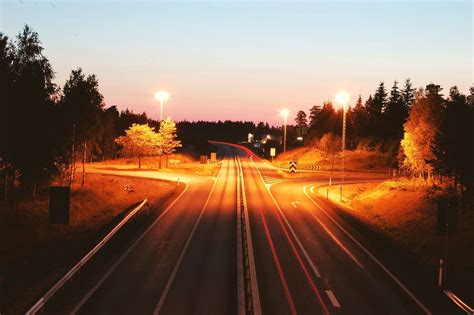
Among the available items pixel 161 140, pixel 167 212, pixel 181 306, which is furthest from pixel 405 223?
pixel 161 140

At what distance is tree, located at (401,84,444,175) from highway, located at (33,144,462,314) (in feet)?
57.8

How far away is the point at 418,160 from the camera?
46625 millimetres

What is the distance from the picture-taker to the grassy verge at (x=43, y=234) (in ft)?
55.9

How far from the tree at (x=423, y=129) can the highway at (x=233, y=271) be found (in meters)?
17.6

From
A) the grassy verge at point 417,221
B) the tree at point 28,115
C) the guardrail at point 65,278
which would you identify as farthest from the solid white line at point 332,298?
the tree at point 28,115

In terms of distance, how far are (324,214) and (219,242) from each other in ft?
41.1

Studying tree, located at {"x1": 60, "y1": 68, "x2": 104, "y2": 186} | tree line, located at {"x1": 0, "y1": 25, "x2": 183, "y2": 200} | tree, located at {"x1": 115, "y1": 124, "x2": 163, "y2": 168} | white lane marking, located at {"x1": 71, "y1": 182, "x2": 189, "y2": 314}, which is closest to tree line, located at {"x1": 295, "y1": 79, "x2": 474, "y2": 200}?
white lane marking, located at {"x1": 71, "y1": 182, "x2": 189, "y2": 314}

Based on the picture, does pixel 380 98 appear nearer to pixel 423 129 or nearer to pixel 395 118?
pixel 395 118

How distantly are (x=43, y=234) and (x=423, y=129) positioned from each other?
38.8m

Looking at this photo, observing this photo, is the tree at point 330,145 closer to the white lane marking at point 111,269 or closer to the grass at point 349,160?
the grass at point 349,160

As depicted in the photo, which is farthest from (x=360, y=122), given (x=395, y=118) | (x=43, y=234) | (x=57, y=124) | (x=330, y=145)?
(x=43, y=234)

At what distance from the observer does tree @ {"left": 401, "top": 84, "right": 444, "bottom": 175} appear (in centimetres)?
4544

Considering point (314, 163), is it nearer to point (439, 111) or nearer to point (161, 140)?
point (161, 140)

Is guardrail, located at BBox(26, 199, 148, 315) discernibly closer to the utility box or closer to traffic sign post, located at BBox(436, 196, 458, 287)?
the utility box
